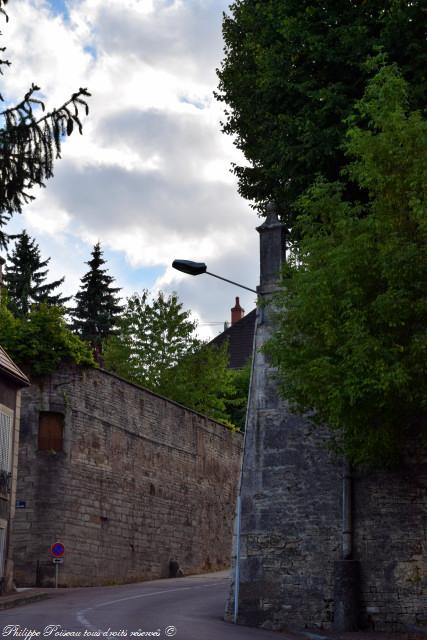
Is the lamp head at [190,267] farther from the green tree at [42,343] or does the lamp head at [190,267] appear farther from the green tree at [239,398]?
the green tree at [239,398]

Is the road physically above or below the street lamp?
below

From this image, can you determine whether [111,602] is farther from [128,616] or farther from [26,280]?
[26,280]

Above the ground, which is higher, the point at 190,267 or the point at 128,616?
the point at 190,267

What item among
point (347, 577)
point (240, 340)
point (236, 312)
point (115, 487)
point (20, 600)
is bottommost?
point (20, 600)

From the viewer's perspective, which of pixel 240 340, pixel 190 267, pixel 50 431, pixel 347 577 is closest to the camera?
pixel 347 577

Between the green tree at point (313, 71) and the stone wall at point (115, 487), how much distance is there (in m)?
7.94

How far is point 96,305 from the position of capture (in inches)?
1981

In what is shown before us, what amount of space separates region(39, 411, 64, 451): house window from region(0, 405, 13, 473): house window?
11.1 ft

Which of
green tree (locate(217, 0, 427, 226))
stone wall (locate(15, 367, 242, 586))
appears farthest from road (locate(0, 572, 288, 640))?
green tree (locate(217, 0, 427, 226))

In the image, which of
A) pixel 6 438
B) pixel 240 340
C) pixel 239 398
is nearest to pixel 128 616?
pixel 6 438

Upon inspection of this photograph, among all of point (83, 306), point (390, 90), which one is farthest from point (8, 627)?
point (83, 306)

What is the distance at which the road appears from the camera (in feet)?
45.7

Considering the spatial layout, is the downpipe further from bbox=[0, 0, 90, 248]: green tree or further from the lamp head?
bbox=[0, 0, 90, 248]: green tree

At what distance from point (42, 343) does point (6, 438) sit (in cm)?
457
